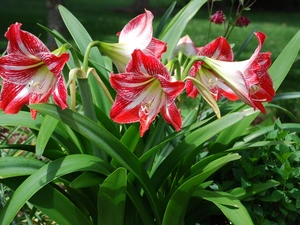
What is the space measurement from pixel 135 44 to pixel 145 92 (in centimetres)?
22

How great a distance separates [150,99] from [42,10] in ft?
54.2

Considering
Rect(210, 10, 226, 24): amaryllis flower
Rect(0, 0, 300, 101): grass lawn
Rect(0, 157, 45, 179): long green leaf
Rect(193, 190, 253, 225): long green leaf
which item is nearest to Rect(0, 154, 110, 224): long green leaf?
Rect(0, 157, 45, 179): long green leaf

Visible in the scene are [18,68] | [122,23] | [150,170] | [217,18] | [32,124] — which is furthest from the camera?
[122,23]

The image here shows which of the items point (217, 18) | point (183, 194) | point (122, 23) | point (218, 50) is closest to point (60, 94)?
point (183, 194)

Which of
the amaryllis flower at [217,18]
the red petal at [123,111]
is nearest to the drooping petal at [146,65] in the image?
the red petal at [123,111]

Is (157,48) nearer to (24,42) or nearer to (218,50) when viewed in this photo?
(218,50)

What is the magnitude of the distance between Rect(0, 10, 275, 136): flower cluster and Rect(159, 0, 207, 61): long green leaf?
48 centimetres

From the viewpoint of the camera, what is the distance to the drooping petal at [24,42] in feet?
7.12

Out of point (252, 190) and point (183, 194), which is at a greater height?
point (183, 194)

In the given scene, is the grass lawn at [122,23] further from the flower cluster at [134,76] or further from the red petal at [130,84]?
the red petal at [130,84]

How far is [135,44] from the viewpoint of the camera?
2.37m

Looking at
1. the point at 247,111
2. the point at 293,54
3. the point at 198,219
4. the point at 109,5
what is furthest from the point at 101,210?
the point at 109,5

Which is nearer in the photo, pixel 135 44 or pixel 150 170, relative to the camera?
pixel 135 44

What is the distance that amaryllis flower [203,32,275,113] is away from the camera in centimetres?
227
